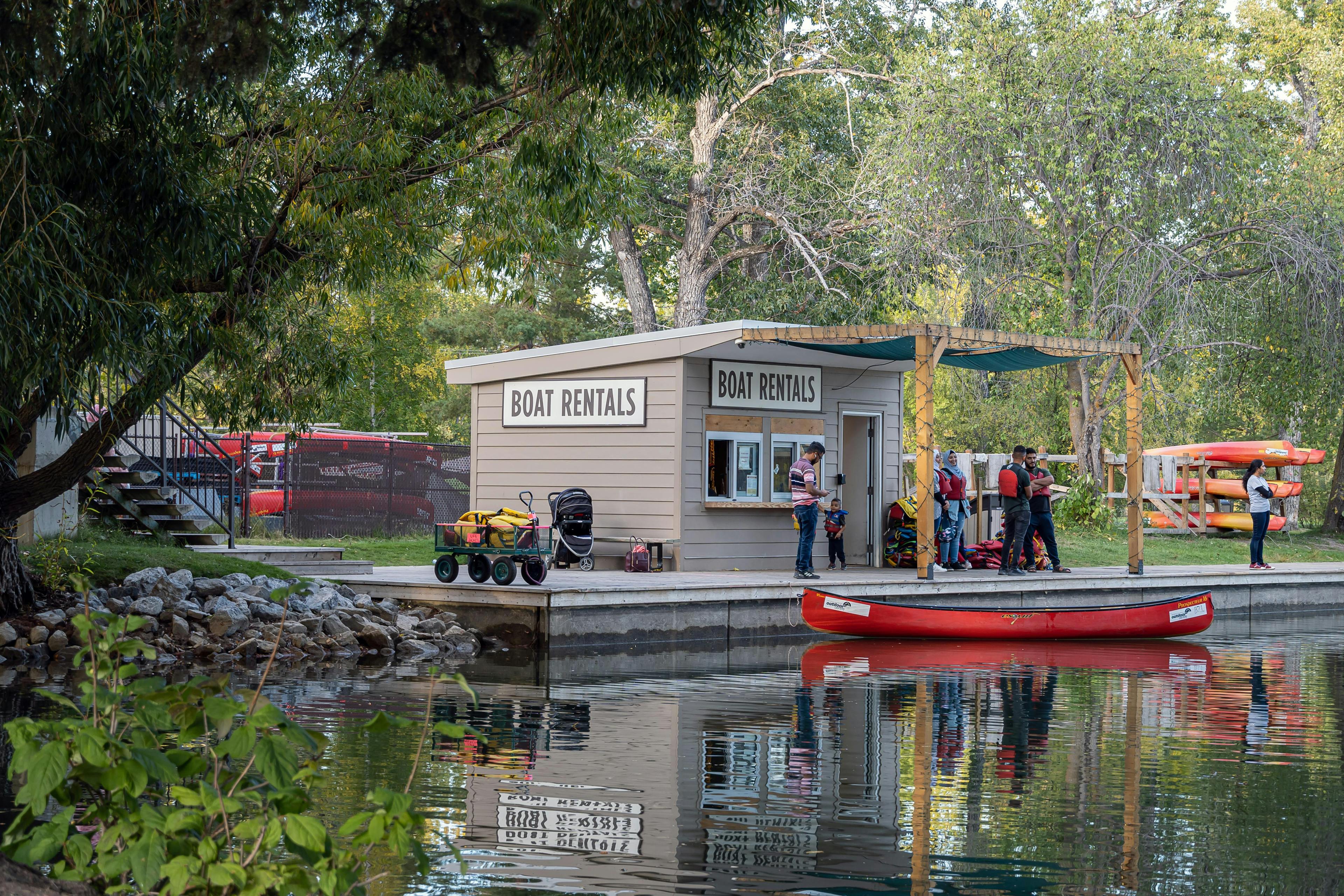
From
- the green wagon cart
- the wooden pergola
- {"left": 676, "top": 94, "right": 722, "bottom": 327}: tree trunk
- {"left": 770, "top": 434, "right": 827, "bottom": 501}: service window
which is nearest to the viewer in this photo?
the green wagon cart

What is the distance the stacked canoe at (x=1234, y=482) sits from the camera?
2978 centimetres

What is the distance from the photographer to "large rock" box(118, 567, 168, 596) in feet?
45.4

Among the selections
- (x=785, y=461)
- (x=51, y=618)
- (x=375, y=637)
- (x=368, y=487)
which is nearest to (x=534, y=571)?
(x=375, y=637)

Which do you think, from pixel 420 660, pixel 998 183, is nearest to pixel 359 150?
pixel 420 660

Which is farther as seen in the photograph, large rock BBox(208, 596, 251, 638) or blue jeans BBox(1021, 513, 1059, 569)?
blue jeans BBox(1021, 513, 1059, 569)

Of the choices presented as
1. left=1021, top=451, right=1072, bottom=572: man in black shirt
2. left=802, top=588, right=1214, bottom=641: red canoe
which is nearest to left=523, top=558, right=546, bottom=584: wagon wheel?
left=802, top=588, right=1214, bottom=641: red canoe

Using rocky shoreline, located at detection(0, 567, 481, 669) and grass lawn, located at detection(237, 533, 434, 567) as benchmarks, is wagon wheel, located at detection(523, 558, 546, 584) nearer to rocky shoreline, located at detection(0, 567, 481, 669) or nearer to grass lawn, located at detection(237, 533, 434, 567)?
rocky shoreline, located at detection(0, 567, 481, 669)

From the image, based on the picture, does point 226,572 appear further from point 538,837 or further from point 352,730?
point 538,837

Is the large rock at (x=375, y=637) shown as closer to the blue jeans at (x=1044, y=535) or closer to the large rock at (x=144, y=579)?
the large rock at (x=144, y=579)

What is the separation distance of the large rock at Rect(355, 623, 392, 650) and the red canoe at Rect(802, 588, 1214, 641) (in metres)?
4.33

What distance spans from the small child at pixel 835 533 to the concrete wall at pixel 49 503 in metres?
9.18

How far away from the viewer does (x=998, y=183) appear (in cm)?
2595

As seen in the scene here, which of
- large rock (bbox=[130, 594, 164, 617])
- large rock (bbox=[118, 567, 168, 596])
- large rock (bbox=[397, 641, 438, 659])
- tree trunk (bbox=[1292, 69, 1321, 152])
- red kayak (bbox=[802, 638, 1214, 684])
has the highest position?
tree trunk (bbox=[1292, 69, 1321, 152])

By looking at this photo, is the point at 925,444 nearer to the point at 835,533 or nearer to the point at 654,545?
the point at 835,533
